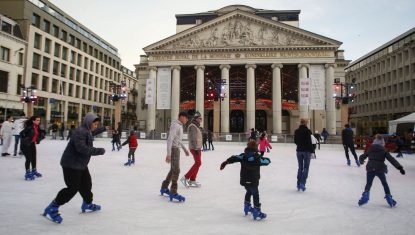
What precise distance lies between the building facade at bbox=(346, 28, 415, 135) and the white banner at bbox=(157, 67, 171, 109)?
32.0 metres

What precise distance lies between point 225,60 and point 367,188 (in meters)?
39.1

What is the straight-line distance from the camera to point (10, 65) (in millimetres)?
40406

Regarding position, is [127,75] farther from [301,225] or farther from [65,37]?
[301,225]

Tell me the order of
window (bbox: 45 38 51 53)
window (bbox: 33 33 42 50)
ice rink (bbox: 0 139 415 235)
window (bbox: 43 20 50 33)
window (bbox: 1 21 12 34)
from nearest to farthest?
ice rink (bbox: 0 139 415 235)
window (bbox: 1 21 12 34)
window (bbox: 33 33 42 50)
window (bbox: 43 20 50 33)
window (bbox: 45 38 51 53)

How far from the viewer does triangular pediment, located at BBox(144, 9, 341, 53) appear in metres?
43.1

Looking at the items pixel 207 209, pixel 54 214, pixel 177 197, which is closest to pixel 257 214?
pixel 207 209

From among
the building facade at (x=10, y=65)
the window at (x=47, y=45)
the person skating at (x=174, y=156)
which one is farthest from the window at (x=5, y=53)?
the person skating at (x=174, y=156)

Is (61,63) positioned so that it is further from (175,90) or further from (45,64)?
(175,90)

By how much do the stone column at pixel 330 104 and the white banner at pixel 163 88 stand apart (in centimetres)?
2277

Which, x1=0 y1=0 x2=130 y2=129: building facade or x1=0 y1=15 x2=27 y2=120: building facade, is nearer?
x1=0 y1=15 x2=27 y2=120: building facade

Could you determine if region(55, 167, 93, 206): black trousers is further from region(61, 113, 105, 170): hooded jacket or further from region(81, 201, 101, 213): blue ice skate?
region(81, 201, 101, 213): blue ice skate

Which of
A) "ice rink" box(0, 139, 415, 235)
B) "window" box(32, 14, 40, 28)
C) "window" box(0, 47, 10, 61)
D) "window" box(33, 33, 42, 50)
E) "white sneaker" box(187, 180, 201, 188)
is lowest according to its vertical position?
"ice rink" box(0, 139, 415, 235)

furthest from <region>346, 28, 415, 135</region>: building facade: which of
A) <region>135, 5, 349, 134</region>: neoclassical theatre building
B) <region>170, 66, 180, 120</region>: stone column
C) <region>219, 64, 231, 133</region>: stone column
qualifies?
<region>170, 66, 180, 120</region>: stone column

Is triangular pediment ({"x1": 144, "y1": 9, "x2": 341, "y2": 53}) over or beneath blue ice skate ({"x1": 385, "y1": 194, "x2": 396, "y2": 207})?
over
